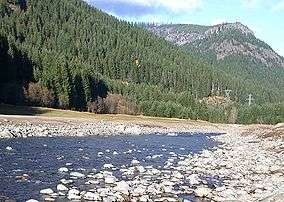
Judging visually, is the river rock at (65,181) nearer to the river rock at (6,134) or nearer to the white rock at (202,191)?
the white rock at (202,191)

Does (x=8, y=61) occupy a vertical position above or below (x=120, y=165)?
above

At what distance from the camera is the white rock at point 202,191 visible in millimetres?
23633

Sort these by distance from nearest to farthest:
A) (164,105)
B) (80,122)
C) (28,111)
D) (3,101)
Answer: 1. (80,122)
2. (28,111)
3. (3,101)
4. (164,105)

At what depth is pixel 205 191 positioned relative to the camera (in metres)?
23.9

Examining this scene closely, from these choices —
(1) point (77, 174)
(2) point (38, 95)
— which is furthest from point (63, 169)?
(2) point (38, 95)

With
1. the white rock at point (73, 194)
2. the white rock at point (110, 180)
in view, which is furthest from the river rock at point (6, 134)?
the white rock at point (73, 194)

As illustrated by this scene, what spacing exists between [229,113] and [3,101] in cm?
11319

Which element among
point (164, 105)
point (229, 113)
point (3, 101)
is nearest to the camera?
point (3, 101)

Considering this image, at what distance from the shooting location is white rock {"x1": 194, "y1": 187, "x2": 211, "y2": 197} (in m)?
23.6

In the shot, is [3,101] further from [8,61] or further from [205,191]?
[205,191]

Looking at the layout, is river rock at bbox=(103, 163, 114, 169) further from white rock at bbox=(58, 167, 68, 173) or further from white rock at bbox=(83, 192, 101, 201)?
white rock at bbox=(83, 192, 101, 201)

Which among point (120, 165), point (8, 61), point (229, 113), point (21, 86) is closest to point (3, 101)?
point (21, 86)

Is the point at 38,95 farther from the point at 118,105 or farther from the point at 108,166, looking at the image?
the point at 108,166

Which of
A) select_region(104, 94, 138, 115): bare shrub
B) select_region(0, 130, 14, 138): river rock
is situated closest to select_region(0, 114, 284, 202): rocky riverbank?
select_region(0, 130, 14, 138): river rock
